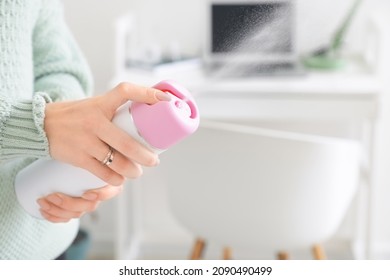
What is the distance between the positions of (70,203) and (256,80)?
0.90 m

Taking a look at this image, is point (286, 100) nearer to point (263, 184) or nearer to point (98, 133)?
point (263, 184)

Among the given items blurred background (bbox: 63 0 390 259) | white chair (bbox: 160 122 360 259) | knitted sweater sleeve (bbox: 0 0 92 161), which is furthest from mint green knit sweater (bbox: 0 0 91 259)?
blurred background (bbox: 63 0 390 259)

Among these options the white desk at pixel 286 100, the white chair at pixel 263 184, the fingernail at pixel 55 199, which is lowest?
the white chair at pixel 263 184

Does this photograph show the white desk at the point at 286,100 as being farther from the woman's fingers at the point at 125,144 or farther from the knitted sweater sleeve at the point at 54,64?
the woman's fingers at the point at 125,144

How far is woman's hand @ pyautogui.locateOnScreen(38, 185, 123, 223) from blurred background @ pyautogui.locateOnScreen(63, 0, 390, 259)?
2.39ft

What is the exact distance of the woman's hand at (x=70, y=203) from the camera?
0.57 m

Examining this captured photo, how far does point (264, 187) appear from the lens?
1188 mm

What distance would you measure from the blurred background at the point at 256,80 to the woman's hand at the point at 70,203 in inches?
28.6

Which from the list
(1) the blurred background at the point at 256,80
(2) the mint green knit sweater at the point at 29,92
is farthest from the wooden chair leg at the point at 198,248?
(2) the mint green knit sweater at the point at 29,92

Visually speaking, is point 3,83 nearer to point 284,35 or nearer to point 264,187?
point 264,187

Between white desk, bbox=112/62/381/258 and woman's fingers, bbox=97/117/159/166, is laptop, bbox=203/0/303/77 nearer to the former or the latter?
white desk, bbox=112/62/381/258

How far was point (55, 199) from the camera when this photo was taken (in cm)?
58
